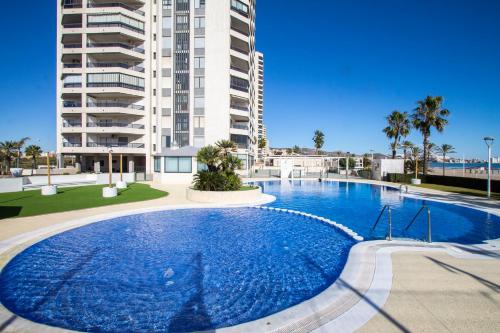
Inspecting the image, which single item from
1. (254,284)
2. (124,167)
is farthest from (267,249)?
(124,167)

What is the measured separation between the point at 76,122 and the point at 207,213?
36.7 meters

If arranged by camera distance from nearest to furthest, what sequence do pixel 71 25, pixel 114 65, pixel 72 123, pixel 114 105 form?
pixel 114 65 → pixel 114 105 → pixel 71 25 → pixel 72 123

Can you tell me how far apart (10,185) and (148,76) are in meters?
25.1

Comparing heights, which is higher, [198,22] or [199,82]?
[198,22]

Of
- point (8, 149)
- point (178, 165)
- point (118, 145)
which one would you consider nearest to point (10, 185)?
point (178, 165)

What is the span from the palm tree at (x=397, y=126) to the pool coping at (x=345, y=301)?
3537 cm

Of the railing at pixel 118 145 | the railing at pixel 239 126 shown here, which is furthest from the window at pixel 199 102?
the railing at pixel 118 145

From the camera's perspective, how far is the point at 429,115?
98.5 ft

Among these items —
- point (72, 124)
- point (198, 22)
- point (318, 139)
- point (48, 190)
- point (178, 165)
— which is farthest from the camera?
point (318, 139)

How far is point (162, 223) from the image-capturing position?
36.8 ft

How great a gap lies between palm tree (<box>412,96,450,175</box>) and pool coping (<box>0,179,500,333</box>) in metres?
28.8

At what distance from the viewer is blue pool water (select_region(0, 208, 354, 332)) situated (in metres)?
4.64

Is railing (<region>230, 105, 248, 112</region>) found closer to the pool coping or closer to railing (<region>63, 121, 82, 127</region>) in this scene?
railing (<region>63, 121, 82, 127</region>)

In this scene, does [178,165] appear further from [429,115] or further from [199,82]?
[429,115]
